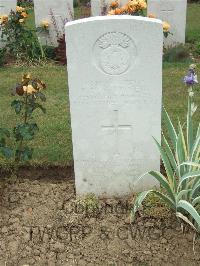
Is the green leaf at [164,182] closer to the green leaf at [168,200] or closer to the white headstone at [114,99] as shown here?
the green leaf at [168,200]

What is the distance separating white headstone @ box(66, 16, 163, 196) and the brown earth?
0.24 meters

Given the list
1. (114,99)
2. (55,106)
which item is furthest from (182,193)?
(55,106)

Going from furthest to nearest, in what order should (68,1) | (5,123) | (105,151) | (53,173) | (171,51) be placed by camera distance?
(68,1), (171,51), (5,123), (53,173), (105,151)

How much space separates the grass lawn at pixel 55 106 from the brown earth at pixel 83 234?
0.77 metres

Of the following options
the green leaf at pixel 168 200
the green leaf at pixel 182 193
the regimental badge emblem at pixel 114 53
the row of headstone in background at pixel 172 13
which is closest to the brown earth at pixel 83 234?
the green leaf at pixel 168 200

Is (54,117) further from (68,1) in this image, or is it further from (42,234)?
(68,1)

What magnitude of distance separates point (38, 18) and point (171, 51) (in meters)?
2.37

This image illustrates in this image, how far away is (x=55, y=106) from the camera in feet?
20.7

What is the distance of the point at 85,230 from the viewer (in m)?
3.70

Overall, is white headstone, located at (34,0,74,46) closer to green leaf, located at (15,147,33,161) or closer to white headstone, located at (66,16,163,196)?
green leaf, located at (15,147,33,161)

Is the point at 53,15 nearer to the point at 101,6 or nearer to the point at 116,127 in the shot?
the point at 101,6

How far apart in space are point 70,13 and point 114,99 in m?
5.28

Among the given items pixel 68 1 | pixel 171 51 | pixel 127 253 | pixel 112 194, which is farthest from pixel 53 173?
pixel 68 1

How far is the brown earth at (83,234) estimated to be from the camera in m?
3.48
